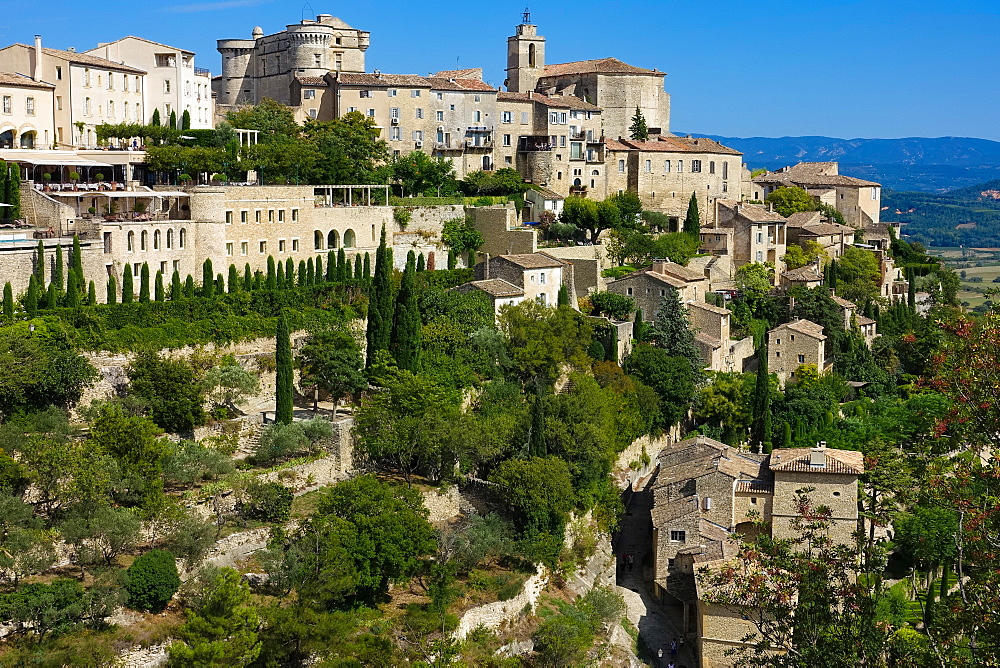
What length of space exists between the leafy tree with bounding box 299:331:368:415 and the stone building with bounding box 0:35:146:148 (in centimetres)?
1639

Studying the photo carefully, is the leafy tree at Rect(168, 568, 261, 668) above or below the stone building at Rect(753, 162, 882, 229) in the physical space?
below

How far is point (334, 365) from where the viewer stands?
38.4 m

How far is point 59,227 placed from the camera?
3922 centimetres

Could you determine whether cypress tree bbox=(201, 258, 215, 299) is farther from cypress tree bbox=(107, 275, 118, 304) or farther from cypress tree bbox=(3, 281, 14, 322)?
cypress tree bbox=(3, 281, 14, 322)

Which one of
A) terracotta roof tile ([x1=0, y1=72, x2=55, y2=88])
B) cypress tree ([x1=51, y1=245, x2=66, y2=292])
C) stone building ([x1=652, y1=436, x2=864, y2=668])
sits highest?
terracotta roof tile ([x1=0, y1=72, x2=55, y2=88])

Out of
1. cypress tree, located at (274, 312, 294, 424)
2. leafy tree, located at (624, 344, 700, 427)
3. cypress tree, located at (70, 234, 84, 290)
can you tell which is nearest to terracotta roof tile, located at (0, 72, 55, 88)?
cypress tree, located at (70, 234, 84, 290)

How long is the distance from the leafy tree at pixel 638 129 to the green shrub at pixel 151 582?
50.6m

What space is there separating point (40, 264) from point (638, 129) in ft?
143

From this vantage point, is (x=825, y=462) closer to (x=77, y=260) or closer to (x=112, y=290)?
(x=112, y=290)

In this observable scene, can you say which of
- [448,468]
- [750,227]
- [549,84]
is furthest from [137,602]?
[549,84]

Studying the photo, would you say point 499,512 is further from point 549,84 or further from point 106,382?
point 549,84

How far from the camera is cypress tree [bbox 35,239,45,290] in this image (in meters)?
36.0

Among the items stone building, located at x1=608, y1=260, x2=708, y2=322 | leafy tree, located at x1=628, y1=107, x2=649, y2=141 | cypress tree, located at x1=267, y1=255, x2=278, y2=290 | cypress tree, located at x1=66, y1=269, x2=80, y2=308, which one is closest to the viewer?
cypress tree, located at x1=66, y1=269, x2=80, y2=308

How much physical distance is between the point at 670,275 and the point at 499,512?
2373cm
